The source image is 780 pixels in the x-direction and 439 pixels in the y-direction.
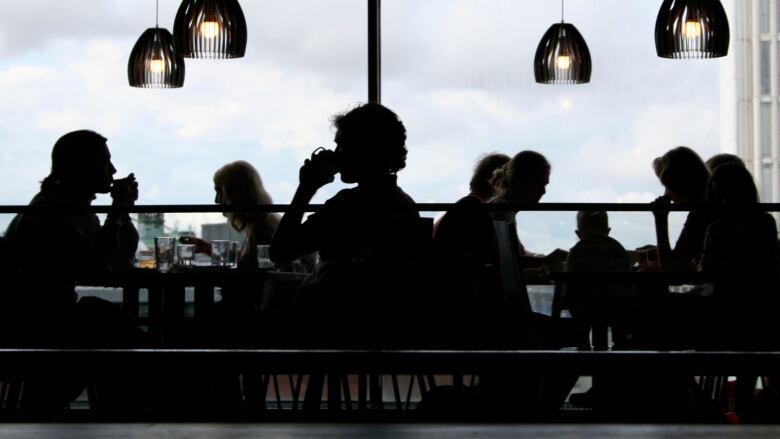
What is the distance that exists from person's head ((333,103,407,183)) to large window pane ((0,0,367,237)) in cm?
373

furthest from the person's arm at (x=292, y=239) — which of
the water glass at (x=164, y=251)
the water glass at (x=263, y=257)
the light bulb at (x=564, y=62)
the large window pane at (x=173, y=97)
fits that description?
the large window pane at (x=173, y=97)

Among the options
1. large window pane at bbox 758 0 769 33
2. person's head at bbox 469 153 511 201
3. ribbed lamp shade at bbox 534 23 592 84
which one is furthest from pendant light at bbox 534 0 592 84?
large window pane at bbox 758 0 769 33

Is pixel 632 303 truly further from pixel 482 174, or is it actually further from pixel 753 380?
pixel 482 174

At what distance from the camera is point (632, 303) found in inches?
93.3

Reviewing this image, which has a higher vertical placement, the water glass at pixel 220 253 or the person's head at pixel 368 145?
the person's head at pixel 368 145

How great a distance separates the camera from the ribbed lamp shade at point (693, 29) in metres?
3.87

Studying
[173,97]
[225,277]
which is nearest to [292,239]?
[225,277]

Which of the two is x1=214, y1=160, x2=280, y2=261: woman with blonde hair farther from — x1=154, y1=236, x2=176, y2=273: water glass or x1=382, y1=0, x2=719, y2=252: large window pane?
x1=382, y1=0, x2=719, y2=252: large window pane

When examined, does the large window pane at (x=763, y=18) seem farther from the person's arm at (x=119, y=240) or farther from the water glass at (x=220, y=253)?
the person's arm at (x=119, y=240)

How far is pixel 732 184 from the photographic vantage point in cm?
321

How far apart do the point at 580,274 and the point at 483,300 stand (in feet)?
1.28

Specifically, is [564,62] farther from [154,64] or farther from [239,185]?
[154,64]

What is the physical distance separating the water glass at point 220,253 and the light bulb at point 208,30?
0.93m

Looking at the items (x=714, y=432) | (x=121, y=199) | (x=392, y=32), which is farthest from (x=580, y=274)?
(x=392, y=32)
